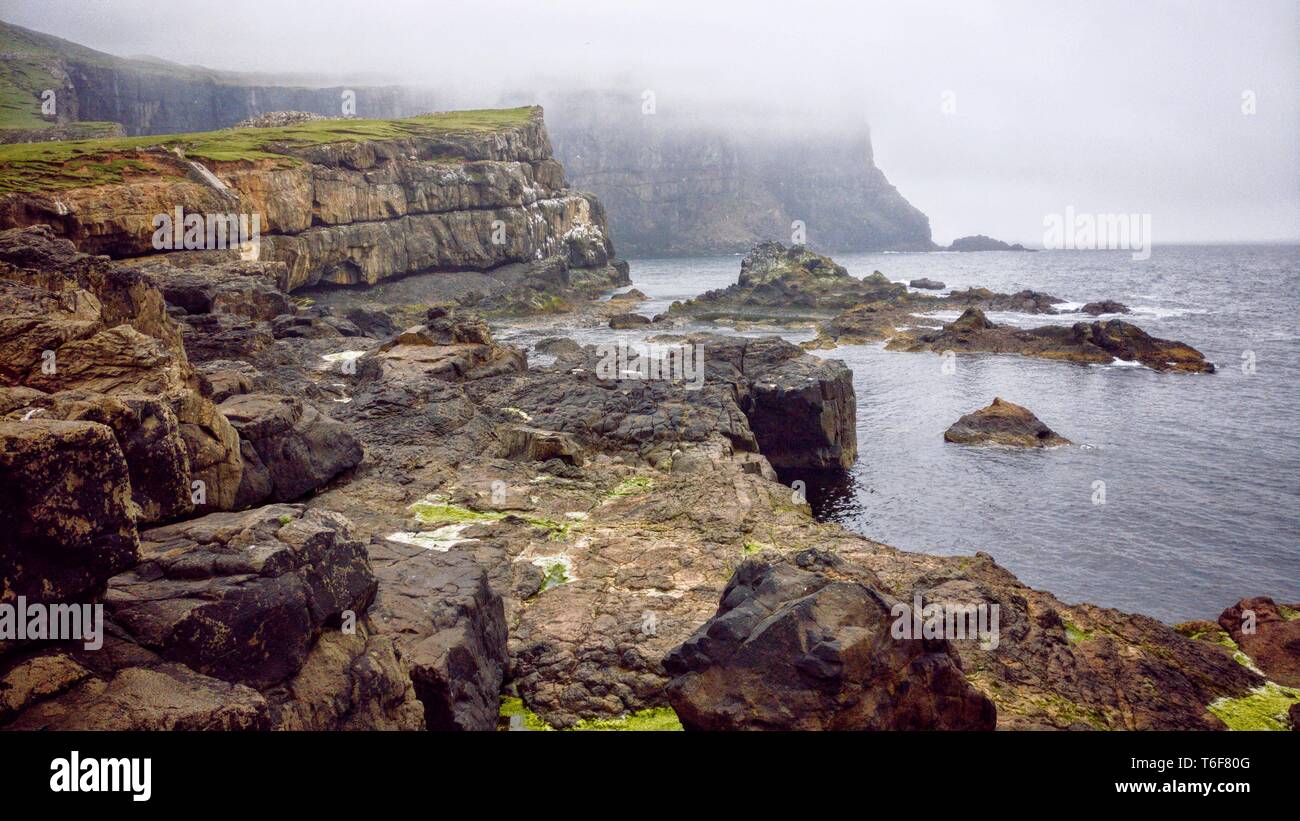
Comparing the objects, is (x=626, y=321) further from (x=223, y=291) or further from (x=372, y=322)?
(x=223, y=291)

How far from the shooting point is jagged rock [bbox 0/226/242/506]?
11.4 meters

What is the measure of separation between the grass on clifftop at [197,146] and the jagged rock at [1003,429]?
58855 mm

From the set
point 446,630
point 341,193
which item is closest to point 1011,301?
point 341,193

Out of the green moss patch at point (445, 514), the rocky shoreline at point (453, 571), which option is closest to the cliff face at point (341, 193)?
the rocky shoreline at point (453, 571)

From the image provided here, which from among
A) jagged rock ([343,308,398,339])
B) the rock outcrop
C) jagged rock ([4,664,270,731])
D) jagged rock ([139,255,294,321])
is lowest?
jagged rock ([4,664,270,731])

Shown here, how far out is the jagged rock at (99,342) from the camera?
37.4 feet

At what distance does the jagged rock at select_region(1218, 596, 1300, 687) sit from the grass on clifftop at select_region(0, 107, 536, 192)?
64.3 m

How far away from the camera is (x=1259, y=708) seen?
14.3m

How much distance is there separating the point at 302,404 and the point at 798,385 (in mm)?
21737

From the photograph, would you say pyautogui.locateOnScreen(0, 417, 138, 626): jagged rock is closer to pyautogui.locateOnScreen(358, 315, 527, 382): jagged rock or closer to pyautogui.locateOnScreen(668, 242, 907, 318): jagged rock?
pyautogui.locateOnScreen(358, 315, 527, 382): jagged rock

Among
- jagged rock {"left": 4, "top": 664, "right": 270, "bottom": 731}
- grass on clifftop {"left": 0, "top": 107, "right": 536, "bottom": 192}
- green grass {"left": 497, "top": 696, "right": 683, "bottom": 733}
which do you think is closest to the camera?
jagged rock {"left": 4, "top": 664, "right": 270, "bottom": 731}

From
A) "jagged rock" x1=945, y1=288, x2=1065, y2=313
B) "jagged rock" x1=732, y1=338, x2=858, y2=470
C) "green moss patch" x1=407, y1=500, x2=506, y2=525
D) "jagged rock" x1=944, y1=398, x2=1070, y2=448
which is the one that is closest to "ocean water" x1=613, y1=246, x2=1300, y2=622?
"jagged rock" x1=944, y1=398, x2=1070, y2=448

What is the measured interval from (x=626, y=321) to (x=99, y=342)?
67.5m

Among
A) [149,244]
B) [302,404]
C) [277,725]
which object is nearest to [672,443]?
[302,404]
